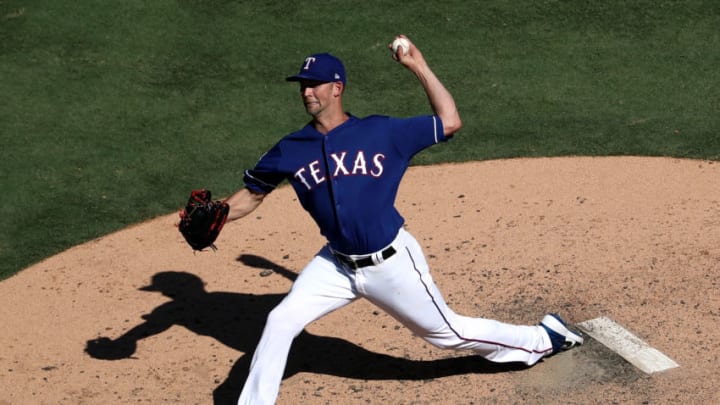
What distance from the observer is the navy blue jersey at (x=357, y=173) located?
17.6 feet

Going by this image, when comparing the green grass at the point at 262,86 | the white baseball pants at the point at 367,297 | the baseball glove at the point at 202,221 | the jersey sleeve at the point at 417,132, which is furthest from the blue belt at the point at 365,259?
the green grass at the point at 262,86

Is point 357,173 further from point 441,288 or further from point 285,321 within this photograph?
point 441,288

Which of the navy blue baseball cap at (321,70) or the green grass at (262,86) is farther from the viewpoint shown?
the green grass at (262,86)

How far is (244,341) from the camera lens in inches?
266

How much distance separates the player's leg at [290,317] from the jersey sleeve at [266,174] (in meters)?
0.47

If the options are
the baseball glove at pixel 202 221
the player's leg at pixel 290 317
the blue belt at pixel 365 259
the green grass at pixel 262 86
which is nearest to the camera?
the player's leg at pixel 290 317

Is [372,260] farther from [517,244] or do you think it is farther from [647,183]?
[647,183]

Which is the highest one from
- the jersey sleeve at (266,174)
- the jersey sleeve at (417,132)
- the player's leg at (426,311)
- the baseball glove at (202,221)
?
the jersey sleeve at (417,132)

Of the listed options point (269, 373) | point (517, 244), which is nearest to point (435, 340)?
point (269, 373)

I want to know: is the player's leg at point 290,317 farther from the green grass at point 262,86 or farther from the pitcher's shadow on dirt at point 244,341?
the green grass at point 262,86

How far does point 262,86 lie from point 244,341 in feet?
14.6

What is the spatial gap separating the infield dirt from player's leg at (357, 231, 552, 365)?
277mm

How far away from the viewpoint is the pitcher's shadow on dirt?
6.20m

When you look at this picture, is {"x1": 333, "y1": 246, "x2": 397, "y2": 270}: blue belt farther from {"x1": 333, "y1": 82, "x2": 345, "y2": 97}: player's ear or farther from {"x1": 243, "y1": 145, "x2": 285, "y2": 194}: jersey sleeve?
{"x1": 333, "y1": 82, "x2": 345, "y2": 97}: player's ear
